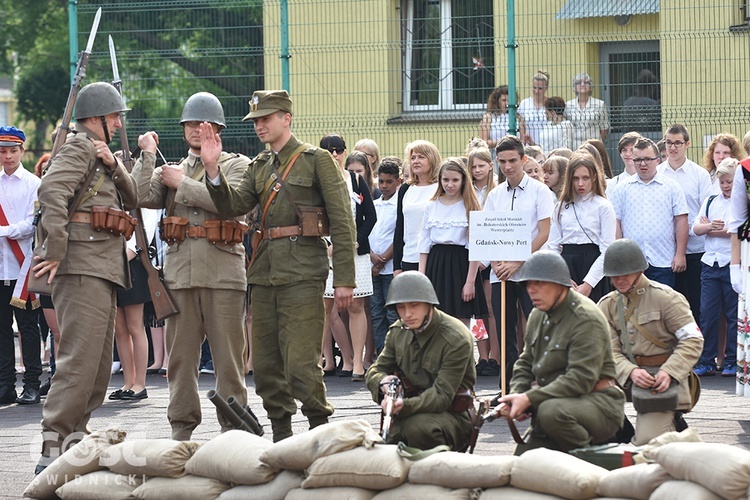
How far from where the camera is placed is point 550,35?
14.8 meters

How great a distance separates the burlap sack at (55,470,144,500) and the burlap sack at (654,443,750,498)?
9.62ft

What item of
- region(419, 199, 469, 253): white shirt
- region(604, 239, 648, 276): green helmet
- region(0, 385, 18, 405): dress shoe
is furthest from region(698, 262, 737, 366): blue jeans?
region(0, 385, 18, 405): dress shoe

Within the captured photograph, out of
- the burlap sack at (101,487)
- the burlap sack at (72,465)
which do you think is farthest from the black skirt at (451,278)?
the burlap sack at (101,487)

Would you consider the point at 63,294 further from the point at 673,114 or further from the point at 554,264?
the point at 673,114

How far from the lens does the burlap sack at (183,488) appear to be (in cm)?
742

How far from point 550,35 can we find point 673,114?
1530 millimetres

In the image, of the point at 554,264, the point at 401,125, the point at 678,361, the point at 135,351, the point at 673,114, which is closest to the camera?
the point at 554,264

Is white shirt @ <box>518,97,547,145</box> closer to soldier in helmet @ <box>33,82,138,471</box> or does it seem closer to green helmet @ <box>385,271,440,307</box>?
soldier in helmet @ <box>33,82,138,471</box>

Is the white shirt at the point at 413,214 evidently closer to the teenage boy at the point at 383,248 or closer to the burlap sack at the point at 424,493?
the teenage boy at the point at 383,248

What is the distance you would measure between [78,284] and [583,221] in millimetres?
4536

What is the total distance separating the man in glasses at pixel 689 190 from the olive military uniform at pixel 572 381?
5410 mm

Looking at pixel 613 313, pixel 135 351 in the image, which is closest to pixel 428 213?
pixel 135 351

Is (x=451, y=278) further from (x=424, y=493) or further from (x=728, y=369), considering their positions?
(x=424, y=493)

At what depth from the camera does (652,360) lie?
8.67 m
